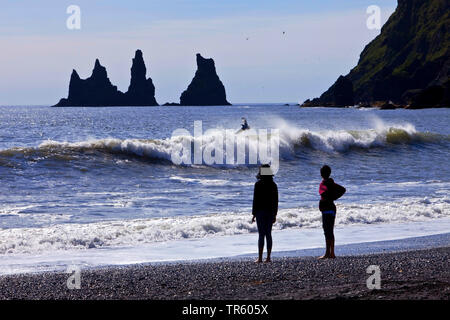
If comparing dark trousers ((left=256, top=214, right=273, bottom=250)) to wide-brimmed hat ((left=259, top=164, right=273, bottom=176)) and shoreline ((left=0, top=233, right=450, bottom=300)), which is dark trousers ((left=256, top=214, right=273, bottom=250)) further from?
wide-brimmed hat ((left=259, top=164, right=273, bottom=176))

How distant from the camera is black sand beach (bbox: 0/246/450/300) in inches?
338

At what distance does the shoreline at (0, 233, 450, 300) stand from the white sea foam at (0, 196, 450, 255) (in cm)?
303

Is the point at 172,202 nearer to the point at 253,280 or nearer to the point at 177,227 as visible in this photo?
the point at 177,227

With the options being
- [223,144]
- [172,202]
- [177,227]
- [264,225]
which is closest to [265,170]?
[264,225]

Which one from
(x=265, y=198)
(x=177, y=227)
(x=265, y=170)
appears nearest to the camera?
(x=265, y=170)

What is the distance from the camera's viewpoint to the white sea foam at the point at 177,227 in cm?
1466

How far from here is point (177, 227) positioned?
16.3m

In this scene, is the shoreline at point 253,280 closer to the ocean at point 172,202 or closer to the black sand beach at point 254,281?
the black sand beach at point 254,281

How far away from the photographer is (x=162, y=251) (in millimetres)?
14117

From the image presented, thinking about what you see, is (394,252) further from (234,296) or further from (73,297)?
(73,297)

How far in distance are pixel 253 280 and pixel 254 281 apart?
79 mm
